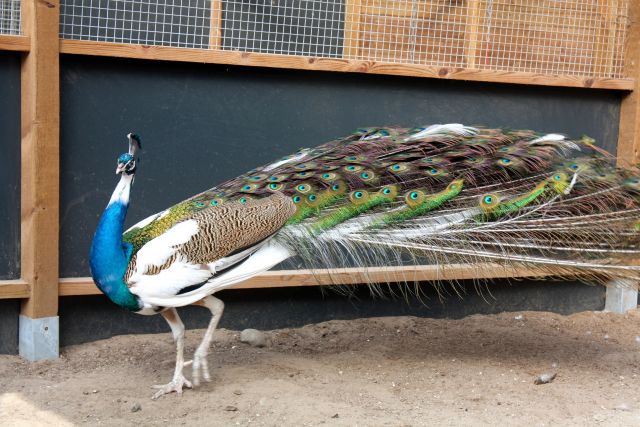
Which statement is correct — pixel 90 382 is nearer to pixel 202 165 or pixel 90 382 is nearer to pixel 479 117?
pixel 202 165

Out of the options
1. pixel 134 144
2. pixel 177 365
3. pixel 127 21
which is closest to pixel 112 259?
pixel 134 144

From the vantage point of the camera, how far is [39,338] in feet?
12.7

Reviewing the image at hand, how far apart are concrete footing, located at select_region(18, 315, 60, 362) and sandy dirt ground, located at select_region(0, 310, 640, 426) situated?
72mm

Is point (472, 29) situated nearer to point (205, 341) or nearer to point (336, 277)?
point (336, 277)

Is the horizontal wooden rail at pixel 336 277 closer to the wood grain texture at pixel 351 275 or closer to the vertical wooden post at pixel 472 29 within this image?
the wood grain texture at pixel 351 275

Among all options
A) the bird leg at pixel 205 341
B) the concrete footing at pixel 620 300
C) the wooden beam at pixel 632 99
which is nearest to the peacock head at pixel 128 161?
the bird leg at pixel 205 341

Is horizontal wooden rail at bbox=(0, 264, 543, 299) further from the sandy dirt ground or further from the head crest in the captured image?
the head crest

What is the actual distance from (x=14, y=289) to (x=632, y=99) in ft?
17.1

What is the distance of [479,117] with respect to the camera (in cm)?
497

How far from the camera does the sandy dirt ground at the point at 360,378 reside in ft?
10.4

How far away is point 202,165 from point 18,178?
125 cm

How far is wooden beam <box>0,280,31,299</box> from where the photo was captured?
149 inches

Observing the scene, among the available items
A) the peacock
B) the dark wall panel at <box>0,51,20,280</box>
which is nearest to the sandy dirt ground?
the peacock

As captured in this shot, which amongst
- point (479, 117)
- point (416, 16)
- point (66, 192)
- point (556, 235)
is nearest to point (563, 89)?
point (479, 117)
